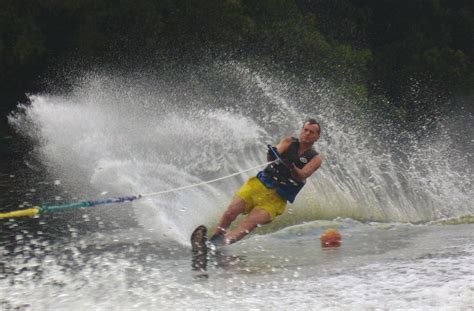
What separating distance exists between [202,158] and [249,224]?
14.7 feet

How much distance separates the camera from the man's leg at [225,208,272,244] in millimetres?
7367

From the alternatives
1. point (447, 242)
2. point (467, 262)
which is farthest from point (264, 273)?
point (447, 242)

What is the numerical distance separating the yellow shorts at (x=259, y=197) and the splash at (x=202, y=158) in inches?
26.7

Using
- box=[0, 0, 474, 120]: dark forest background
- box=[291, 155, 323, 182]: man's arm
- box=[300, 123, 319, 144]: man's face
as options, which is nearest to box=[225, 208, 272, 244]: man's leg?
box=[291, 155, 323, 182]: man's arm

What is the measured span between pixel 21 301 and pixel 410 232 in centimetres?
459

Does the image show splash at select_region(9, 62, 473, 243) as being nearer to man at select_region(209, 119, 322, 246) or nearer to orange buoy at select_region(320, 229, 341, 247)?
man at select_region(209, 119, 322, 246)

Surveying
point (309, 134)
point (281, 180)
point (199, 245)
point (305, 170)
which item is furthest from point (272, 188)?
point (199, 245)

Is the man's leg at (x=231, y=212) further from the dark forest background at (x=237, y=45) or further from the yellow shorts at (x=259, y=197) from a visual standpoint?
the dark forest background at (x=237, y=45)

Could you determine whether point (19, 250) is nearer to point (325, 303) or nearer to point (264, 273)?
point (264, 273)

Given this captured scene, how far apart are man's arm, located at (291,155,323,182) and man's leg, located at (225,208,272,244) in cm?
43

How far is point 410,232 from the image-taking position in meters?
8.69

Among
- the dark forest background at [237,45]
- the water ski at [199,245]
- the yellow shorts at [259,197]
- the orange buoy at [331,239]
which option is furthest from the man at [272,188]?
the dark forest background at [237,45]

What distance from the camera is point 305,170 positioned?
7.81 m

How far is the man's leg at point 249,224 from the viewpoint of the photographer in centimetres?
737
